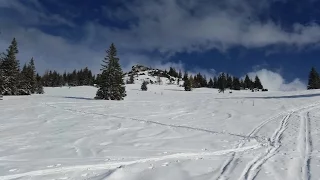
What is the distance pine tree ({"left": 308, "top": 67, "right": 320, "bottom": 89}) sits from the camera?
278 feet

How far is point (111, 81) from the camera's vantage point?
1690 inches

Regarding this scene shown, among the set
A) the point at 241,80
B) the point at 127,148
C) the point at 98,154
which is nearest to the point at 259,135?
the point at 127,148

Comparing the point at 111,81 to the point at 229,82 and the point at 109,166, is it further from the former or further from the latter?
the point at 229,82

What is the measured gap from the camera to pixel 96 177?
285 inches

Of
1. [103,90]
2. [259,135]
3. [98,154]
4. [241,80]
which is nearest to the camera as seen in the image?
[98,154]

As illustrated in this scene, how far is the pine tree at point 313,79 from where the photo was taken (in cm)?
8479

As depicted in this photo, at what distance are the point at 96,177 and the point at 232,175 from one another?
3.36 m

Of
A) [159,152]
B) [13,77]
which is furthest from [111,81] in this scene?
[159,152]

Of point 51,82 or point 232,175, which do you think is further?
point 51,82

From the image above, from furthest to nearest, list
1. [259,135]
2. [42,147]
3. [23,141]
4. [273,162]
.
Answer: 1. [259,135]
2. [23,141]
3. [42,147]
4. [273,162]

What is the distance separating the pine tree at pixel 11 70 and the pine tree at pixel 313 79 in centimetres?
7674

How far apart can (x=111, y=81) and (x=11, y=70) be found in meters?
21.7

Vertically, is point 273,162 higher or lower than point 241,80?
lower

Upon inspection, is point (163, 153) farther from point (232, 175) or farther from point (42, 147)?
point (42, 147)
